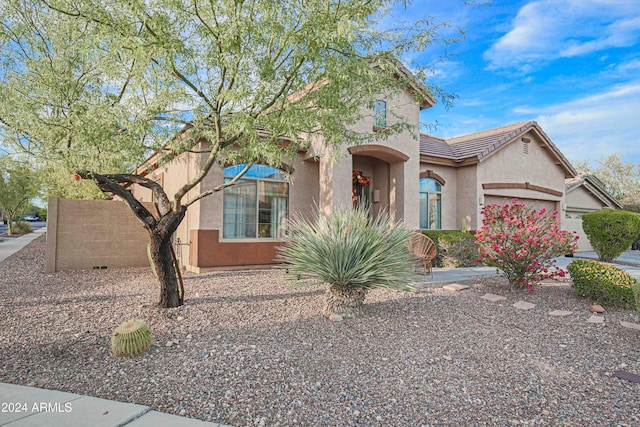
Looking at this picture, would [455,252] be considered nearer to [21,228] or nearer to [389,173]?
[389,173]

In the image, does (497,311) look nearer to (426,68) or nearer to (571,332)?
(571,332)

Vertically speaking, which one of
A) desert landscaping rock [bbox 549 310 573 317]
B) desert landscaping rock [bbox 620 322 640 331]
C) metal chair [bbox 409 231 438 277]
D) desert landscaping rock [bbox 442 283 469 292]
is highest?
metal chair [bbox 409 231 438 277]

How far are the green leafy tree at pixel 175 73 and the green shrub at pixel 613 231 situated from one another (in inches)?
467

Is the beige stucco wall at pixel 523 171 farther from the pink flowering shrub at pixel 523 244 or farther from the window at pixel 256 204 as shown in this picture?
the window at pixel 256 204

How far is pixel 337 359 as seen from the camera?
436 cm

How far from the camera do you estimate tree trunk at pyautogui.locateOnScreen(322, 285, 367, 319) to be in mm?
5906

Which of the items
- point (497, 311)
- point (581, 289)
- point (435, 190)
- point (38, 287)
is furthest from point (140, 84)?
point (435, 190)

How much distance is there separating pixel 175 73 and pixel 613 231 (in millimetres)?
16000

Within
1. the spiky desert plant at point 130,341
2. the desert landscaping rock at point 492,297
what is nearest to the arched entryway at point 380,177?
the desert landscaping rock at point 492,297

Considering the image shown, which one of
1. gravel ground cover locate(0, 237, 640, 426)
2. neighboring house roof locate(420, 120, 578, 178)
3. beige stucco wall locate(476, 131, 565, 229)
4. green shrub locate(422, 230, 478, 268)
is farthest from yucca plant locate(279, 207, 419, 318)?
beige stucco wall locate(476, 131, 565, 229)

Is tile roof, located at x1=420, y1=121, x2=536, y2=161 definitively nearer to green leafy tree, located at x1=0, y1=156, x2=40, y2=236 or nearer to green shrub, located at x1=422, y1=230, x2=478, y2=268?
green shrub, located at x1=422, y1=230, x2=478, y2=268

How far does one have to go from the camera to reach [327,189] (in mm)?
11008

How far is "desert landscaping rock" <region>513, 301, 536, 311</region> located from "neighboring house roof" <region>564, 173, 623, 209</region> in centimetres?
1499

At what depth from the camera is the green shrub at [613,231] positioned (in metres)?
14.0
